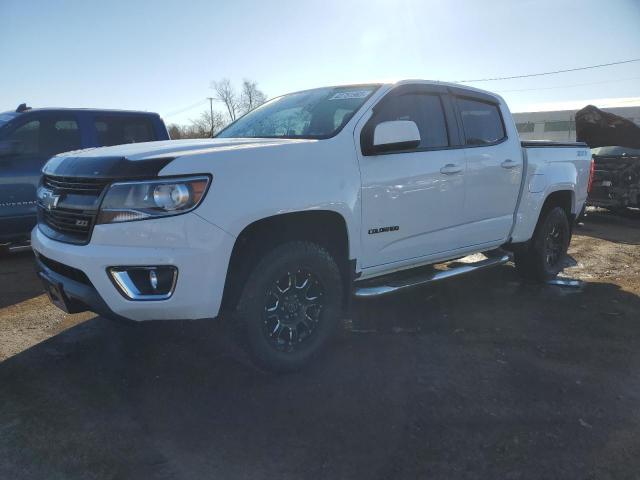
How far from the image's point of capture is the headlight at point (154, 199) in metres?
2.69

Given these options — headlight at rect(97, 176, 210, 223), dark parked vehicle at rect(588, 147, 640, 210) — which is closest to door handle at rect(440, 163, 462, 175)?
headlight at rect(97, 176, 210, 223)

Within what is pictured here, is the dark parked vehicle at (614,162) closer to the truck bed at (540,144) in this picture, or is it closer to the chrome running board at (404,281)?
the truck bed at (540,144)

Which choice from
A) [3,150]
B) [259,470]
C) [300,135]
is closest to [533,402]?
[259,470]

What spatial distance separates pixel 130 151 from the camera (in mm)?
2992

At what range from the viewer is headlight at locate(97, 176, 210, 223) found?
106 inches

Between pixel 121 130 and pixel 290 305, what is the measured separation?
16.9 ft

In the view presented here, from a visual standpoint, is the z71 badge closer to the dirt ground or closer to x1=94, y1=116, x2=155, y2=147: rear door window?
the dirt ground

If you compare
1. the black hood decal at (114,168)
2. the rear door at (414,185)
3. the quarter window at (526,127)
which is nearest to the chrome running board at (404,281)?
the rear door at (414,185)

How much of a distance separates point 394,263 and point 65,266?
2.25 metres

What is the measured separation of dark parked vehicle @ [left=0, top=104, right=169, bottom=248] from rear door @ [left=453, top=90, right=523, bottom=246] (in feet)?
16.2

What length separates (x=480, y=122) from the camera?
471 cm

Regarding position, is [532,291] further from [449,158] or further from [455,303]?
[449,158]

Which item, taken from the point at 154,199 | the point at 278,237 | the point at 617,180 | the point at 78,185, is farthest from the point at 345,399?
the point at 617,180

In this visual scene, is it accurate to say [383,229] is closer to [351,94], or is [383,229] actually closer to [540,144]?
[351,94]
